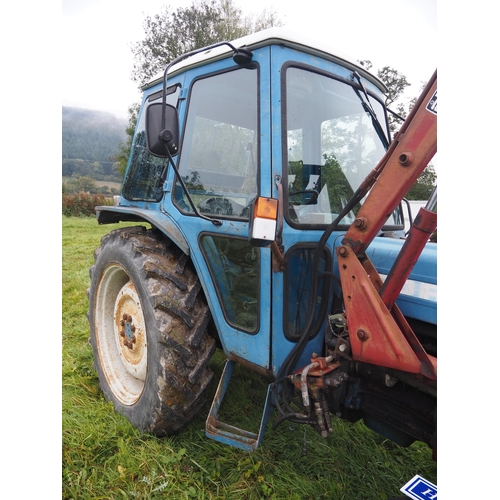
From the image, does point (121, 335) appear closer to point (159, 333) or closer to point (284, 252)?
point (159, 333)

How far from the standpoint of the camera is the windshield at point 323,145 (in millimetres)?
A: 1769

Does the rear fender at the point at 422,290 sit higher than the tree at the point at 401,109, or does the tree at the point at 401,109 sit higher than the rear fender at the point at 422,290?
the tree at the point at 401,109

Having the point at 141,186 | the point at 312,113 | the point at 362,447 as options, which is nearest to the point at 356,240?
the point at 312,113

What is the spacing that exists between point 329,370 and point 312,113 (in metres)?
1.14

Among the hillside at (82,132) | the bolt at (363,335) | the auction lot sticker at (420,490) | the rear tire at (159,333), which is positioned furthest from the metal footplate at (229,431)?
the hillside at (82,132)

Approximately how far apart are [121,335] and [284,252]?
4.41 ft

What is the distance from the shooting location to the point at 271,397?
1.79m

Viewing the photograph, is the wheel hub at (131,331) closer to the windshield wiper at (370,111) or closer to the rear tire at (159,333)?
the rear tire at (159,333)

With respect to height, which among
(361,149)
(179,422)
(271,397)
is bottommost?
(179,422)

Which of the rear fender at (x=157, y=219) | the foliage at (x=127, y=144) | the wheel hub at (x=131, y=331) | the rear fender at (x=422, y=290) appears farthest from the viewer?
the foliage at (x=127, y=144)

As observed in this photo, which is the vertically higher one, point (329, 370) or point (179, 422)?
point (329, 370)

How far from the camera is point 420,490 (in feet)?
4.40

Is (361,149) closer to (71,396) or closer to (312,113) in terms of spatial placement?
(312,113)

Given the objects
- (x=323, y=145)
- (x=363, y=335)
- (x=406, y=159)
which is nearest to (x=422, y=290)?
(x=363, y=335)
